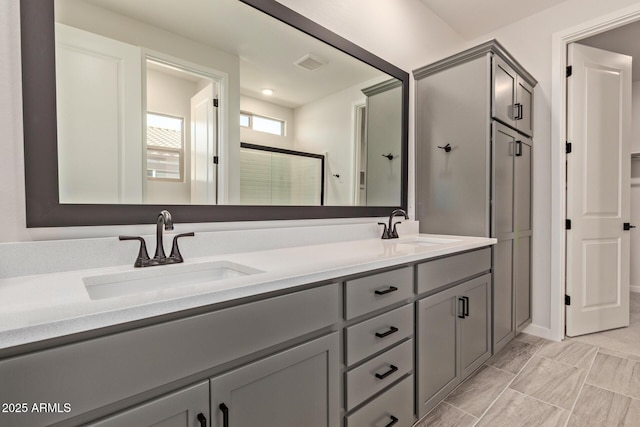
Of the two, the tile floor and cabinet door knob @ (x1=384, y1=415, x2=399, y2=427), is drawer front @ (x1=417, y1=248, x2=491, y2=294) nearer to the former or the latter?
cabinet door knob @ (x1=384, y1=415, x2=399, y2=427)

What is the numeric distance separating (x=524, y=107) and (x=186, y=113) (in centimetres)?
253

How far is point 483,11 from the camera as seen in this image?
258 centimetres

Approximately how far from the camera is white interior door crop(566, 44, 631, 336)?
2.50 meters

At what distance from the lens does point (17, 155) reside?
3.08 ft

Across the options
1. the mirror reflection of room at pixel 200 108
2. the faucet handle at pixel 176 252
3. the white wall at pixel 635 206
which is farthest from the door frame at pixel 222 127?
the white wall at pixel 635 206

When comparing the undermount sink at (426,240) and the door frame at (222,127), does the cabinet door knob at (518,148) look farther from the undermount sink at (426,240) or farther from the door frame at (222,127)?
the door frame at (222,127)

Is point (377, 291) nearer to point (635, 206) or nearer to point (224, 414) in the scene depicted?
point (224, 414)

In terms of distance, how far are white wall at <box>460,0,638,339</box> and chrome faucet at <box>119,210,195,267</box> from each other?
2804mm

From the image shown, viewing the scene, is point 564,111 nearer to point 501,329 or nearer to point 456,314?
point 501,329

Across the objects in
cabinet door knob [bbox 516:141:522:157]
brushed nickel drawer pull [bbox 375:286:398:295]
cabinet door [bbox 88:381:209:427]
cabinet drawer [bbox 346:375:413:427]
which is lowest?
cabinet drawer [bbox 346:375:413:427]

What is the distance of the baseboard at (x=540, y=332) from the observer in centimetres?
251

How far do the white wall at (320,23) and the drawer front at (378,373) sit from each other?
793mm

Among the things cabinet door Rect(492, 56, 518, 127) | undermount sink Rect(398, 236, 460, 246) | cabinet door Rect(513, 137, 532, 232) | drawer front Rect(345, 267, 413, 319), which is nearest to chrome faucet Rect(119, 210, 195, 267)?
drawer front Rect(345, 267, 413, 319)

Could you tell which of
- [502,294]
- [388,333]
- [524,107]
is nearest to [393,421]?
[388,333]
